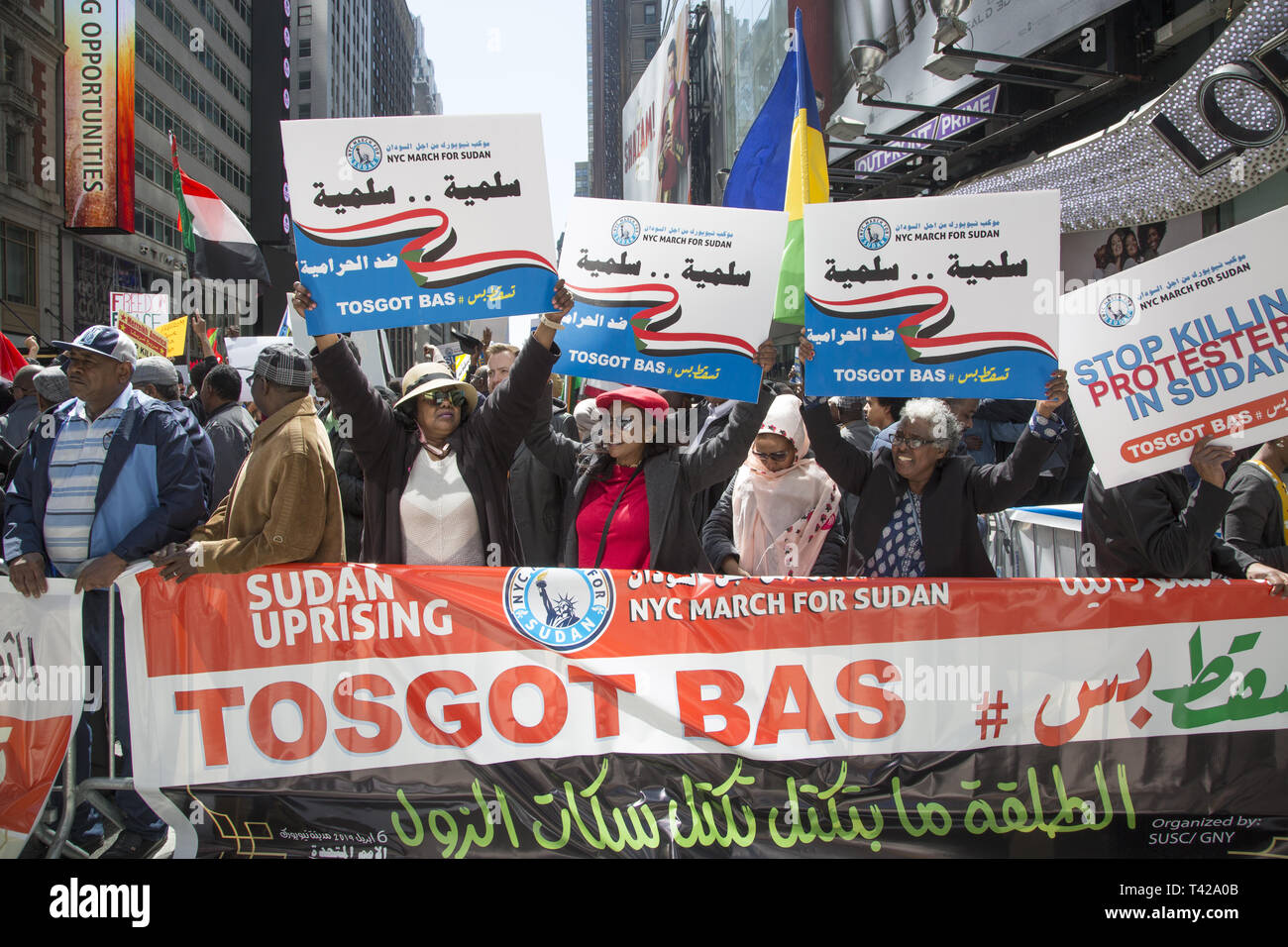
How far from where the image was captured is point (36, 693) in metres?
3.54

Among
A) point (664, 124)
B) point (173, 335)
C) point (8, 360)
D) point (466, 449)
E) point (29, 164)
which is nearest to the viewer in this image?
point (466, 449)

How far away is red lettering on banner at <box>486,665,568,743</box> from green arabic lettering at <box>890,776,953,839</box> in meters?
1.27

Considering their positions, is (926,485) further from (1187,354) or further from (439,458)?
(439,458)

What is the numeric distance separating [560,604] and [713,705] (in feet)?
2.29

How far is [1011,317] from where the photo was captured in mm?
4098

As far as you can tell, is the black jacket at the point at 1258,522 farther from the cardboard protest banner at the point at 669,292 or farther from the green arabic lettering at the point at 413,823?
the green arabic lettering at the point at 413,823

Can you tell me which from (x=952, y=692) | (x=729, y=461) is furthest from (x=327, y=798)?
(x=952, y=692)

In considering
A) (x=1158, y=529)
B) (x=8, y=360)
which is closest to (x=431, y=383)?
(x=1158, y=529)

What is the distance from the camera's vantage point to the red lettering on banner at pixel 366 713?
3432 mm

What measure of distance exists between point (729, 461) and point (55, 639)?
2809mm

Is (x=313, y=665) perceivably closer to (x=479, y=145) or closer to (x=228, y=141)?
(x=479, y=145)

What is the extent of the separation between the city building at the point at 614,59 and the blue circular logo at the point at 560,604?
5967 centimetres

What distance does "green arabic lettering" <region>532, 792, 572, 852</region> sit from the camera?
130 inches

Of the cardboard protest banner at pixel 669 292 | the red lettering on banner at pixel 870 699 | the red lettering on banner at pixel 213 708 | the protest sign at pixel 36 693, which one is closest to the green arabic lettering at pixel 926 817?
the red lettering on banner at pixel 870 699
